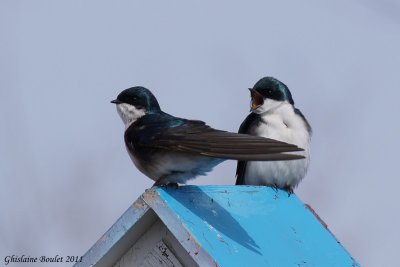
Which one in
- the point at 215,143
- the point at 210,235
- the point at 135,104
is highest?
the point at 215,143

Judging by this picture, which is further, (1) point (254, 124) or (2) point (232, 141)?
(1) point (254, 124)

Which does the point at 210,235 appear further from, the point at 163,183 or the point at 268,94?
the point at 268,94

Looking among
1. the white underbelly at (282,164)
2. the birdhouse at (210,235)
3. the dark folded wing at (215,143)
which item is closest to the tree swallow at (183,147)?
the dark folded wing at (215,143)

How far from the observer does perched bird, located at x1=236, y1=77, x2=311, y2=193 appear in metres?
4.18

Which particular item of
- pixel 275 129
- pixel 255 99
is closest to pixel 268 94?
pixel 255 99

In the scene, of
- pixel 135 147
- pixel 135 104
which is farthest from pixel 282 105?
pixel 135 147

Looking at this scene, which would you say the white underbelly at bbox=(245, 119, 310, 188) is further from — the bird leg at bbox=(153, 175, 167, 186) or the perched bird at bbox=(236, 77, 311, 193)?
the bird leg at bbox=(153, 175, 167, 186)

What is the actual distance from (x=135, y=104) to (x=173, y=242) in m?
0.92

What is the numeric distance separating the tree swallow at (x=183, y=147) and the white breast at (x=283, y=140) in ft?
2.62

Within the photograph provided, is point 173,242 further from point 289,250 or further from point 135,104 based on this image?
point 135,104

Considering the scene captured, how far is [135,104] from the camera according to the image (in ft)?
12.2

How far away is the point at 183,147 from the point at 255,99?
4.24ft

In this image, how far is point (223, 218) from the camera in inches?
117

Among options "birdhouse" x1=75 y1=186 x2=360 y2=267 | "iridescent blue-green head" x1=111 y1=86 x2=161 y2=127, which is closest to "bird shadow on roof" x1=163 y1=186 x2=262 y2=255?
"birdhouse" x1=75 y1=186 x2=360 y2=267
